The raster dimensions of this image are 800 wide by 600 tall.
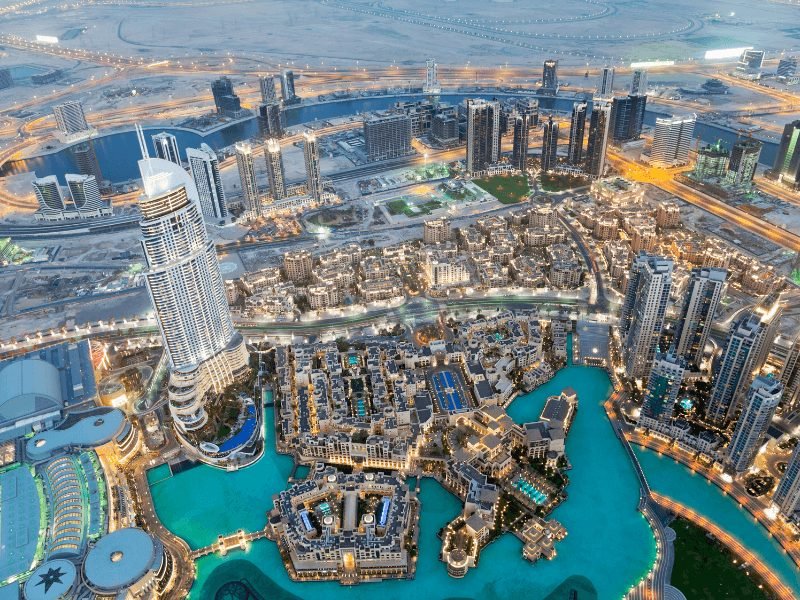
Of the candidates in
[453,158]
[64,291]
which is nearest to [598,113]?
[453,158]

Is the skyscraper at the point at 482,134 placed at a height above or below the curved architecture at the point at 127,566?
above

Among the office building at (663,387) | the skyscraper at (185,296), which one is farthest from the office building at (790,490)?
the skyscraper at (185,296)

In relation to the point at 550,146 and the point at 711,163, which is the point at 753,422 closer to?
the point at 711,163

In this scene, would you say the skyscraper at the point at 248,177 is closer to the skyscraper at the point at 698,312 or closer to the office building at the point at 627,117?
the skyscraper at the point at 698,312

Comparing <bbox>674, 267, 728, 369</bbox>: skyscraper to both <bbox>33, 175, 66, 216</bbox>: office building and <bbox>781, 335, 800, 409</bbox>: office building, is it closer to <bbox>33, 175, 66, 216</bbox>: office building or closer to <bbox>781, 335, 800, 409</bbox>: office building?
<bbox>781, 335, 800, 409</bbox>: office building

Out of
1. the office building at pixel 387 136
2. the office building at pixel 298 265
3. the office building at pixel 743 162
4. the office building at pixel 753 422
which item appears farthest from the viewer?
the office building at pixel 387 136

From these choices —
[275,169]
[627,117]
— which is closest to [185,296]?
[275,169]

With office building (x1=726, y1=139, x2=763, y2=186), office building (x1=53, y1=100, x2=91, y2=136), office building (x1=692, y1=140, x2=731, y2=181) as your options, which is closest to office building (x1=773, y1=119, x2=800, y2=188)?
office building (x1=726, y1=139, x2=763, y2=186)
